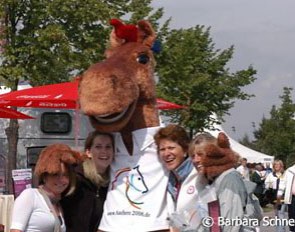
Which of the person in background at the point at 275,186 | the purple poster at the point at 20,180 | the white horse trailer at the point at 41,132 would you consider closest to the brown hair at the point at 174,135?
the purple poster at the point at 20,180

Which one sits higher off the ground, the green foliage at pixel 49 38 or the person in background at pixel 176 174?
the green foliage at pixel 49 38

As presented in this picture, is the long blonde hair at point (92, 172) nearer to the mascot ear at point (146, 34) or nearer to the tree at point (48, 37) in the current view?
the mascot ear at point (146, 34)

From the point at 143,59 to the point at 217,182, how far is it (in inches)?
42.7

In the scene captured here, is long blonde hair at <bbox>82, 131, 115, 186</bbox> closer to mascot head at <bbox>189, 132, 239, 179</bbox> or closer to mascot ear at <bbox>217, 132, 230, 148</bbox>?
mascot head at <bbox>189, 132, 239, 179</bbox>

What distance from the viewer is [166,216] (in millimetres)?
5484

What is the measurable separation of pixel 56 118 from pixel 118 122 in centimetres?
1140

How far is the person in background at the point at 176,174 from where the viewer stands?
5500mm

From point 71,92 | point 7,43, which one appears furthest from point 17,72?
point 71,92

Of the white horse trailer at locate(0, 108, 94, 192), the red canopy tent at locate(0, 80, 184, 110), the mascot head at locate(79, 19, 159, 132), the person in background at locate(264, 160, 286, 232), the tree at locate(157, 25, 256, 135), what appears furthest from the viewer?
the tree at locate(157, 25, 256, 135)

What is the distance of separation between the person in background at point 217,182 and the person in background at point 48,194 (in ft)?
3.00

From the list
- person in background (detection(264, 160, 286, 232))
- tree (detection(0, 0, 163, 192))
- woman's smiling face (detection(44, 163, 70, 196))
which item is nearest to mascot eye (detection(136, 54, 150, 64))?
woman's smiling face (detection(44, 163, 70, 196))

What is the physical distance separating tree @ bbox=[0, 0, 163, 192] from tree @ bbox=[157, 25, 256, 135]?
5.32 metres

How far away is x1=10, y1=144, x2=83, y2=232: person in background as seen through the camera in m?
5.45

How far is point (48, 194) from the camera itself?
18.4ft
